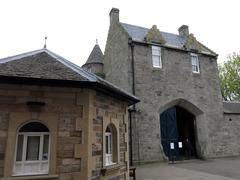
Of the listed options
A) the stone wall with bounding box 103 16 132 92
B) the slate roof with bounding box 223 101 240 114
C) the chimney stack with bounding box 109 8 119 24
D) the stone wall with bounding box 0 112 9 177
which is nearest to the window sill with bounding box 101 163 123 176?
the stone wall with bounding box 0 112 9 177

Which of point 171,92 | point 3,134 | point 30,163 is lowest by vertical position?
point 30,163

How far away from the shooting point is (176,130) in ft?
52.0

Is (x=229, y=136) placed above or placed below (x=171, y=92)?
below

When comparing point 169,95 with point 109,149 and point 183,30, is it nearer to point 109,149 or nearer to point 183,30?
point 183,30

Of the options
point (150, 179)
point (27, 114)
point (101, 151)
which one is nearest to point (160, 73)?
point (150, 179)

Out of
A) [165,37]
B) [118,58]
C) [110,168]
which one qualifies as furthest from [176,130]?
[110,168]

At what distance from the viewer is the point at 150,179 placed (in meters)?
8.75

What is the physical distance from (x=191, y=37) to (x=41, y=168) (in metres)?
16.1

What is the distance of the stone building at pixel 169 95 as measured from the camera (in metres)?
14.1

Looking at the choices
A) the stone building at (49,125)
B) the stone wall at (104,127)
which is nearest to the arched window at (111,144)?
the stone wall at (104,127)

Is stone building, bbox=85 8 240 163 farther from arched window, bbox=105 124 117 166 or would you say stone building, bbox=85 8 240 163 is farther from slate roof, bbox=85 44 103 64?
arched window, bbox=105 124 117 166

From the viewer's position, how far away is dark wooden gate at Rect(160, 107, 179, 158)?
49.3ft

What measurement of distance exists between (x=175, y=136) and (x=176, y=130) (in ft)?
1.56

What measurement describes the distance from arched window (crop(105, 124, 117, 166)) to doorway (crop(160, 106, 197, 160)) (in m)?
8.04
